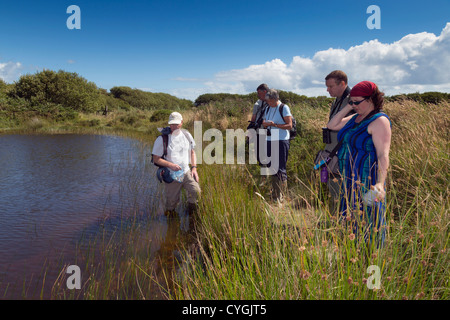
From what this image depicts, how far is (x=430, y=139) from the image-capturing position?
16.1 ft


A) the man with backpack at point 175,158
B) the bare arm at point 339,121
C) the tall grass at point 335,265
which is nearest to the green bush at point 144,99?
the man with backpack at point 175,158

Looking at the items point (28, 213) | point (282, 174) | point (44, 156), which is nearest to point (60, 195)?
point (28, 213)

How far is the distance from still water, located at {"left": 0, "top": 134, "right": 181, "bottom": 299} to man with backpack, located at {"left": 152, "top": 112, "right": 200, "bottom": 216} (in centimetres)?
75

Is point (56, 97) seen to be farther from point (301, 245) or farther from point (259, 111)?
point (301, 245)

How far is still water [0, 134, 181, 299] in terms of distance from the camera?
3873 mm

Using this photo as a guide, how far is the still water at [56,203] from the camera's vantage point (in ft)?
12.7

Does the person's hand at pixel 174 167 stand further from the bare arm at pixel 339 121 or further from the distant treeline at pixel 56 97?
the distant treeline at pixel 56 97

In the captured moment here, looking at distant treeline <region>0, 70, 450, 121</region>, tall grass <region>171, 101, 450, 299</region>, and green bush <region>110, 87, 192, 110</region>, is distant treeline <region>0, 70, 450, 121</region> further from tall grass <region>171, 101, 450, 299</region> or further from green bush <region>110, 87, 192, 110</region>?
green bush <region>110, 87, 192, 110</region>

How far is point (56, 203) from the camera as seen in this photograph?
6406 millimetres

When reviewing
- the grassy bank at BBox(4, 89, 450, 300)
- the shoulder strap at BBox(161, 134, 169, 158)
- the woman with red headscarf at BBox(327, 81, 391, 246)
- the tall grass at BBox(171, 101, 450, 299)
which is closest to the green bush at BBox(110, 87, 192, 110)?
the grassy bank at BBox(4, 89, 450, 300)
